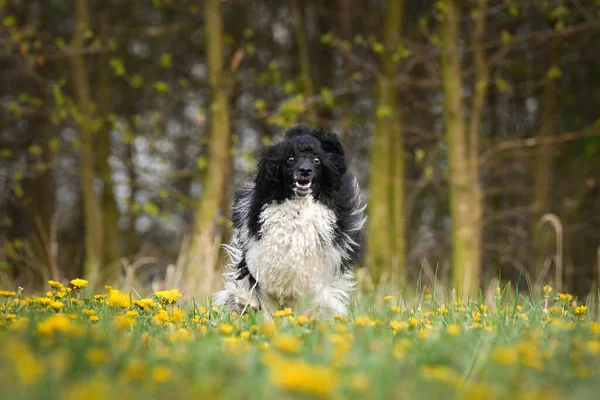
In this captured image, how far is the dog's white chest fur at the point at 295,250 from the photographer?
5.18 m

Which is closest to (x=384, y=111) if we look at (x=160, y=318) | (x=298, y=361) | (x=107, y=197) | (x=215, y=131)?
(x=215, y=131)

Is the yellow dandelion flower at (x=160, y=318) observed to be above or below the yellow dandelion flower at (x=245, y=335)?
below

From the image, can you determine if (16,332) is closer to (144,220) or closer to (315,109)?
(315,109)

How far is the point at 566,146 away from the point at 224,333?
499 inches

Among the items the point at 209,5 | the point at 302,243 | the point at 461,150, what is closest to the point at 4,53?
the point at 209,5

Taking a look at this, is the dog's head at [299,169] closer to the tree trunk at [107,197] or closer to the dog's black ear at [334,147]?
the dog's black ear at [334,147]

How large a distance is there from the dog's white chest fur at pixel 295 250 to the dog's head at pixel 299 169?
0.11 metres

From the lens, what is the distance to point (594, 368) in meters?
2.53

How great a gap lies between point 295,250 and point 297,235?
0.36 ft

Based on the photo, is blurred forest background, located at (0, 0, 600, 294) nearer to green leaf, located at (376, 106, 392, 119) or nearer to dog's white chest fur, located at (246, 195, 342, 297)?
green leaf, located at (376, 106, 392, 119)

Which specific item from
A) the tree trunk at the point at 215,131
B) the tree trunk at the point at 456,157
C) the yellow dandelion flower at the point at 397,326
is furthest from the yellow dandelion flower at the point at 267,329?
the tree trunk at the point at 456,157

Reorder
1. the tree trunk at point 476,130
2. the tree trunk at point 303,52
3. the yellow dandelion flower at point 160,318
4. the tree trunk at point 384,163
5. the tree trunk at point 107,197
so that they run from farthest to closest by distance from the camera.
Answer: the tree trunk at point 107,197
the tree trunk at point 303,52
the tree trunk at point 384,163
the tree trunk at point 476,130
the yellow dandelion flower at point 160,318

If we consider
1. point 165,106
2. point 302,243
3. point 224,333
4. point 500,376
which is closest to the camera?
point 500,376

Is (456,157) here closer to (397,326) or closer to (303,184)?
(303,184)
